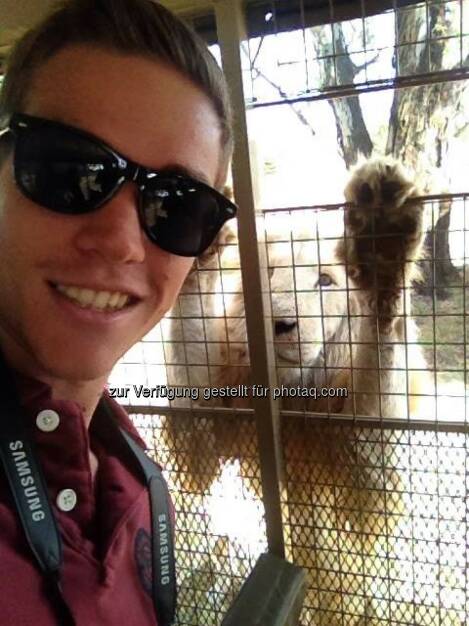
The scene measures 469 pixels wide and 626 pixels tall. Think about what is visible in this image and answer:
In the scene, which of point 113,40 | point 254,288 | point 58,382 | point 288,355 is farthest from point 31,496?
point 288,355

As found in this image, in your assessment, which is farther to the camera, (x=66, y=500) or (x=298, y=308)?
(x=298, y=308)

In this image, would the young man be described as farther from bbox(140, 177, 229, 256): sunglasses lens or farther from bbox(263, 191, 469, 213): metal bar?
bbox(263, 191, 469, 213): metal bar

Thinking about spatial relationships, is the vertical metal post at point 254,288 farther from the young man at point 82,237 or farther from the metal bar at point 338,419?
the young man at point 82,237

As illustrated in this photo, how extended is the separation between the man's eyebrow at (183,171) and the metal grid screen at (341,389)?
0.68 m

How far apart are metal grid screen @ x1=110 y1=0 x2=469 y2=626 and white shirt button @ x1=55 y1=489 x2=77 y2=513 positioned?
2.96ft

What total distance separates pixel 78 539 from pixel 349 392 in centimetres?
129

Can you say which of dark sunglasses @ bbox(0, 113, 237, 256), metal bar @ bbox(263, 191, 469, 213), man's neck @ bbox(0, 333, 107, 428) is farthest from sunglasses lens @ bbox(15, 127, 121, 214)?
metal bar @ bbox(263, 191, 469, 213)

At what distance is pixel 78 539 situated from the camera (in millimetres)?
694

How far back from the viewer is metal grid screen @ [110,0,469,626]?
1.44m

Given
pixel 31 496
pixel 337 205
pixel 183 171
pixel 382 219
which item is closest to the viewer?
pixel 31 496

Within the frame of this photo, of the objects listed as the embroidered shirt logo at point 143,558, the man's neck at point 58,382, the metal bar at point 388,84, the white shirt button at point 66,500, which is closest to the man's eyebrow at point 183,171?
the man's neck at point 58,382

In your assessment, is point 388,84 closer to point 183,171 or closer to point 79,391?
point 183,171

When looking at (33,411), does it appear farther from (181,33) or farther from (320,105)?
(320,105)

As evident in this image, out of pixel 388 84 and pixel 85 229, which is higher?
pixel 388 84
